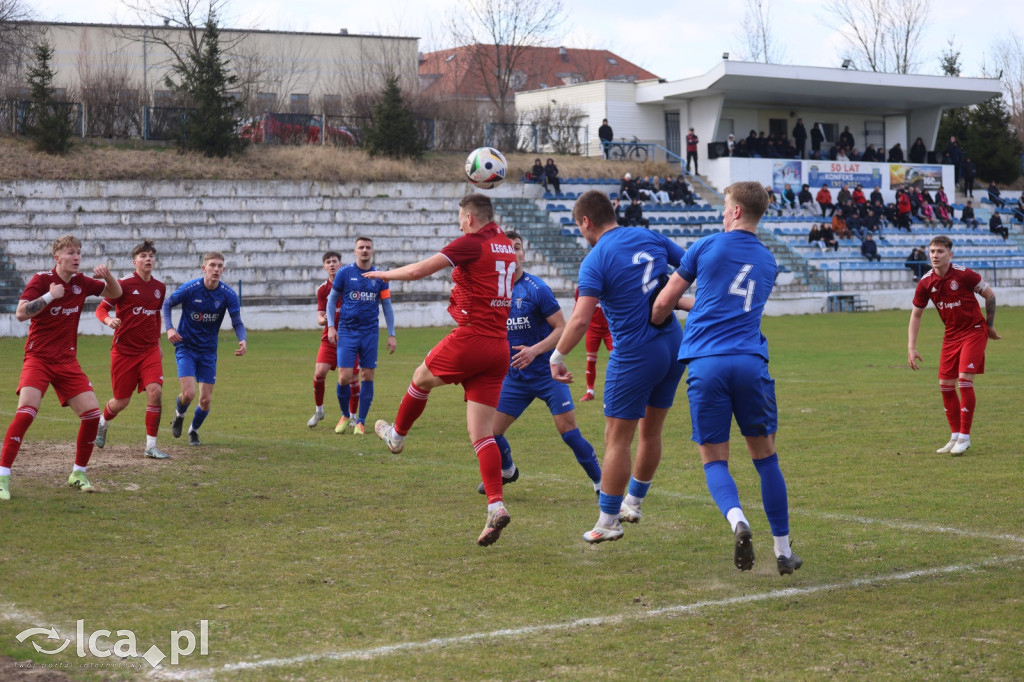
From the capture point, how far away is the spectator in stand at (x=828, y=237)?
4125cm

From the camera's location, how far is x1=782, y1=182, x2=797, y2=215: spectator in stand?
147 feet

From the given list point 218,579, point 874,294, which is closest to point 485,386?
point 218,579

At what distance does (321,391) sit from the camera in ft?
43.6

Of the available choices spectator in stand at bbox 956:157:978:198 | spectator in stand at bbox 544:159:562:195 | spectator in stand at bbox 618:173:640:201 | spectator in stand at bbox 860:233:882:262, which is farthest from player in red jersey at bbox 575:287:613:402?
spectator in stand at bbox 956:157:978:198

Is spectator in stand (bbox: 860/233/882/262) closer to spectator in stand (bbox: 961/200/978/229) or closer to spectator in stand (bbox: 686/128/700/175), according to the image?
spectator in stand (bbox: 686/128/700/175)

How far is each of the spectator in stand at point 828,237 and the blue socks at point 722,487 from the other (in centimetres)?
3698

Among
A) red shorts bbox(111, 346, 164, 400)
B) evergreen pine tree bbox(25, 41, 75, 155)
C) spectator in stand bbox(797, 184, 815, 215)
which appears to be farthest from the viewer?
spectator in stand bbox(797, 184, 815, 215)

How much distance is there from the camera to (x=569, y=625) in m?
5.31

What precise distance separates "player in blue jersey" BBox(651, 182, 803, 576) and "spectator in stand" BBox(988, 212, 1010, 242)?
1756 inches

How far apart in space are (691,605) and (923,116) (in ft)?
179

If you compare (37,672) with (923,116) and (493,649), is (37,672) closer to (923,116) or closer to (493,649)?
(493,649)

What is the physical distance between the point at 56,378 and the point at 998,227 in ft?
149

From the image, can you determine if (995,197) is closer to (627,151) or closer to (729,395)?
(627,151)

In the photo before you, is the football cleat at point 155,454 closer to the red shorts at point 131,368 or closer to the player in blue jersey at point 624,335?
the red shorts at point 131,368
